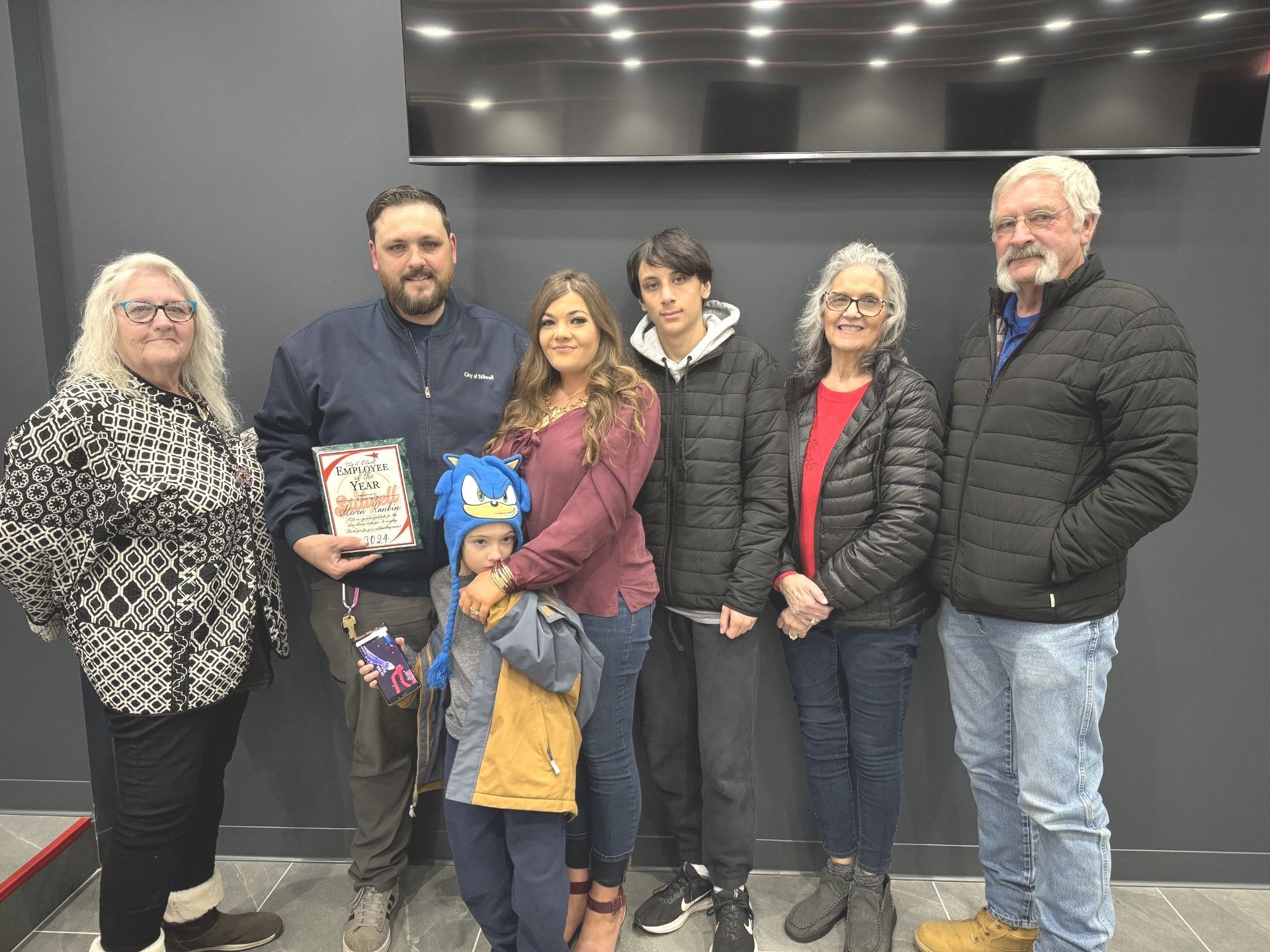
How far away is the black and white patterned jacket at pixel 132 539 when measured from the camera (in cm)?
167

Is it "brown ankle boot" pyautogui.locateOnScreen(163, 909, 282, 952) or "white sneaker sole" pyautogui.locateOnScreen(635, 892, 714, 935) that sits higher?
"brown ankle boot" pyautogui.locateOnScreen(163, 909, 282, 952)

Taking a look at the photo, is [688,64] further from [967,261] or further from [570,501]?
[570,501]

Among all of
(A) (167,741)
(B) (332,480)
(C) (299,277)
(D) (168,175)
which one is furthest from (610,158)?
(A) (167,741)

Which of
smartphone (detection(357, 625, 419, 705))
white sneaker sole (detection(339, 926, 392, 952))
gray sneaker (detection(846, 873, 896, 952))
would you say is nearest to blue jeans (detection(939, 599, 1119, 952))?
gray sneaker (detection(846, 873, 896, 952))

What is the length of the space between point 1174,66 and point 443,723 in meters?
2.61

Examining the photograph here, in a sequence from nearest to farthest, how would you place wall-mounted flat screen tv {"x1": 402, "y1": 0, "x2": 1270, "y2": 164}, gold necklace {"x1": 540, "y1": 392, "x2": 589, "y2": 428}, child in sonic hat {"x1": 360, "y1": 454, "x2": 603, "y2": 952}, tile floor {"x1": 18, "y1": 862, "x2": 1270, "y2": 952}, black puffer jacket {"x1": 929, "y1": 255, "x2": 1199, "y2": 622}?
black puffer jacket {"x1": 929, "y1": 255, "x2": 1199, "y2": 622}, child in sonic hat {"x1": 360, "y1": 454, "x2": 603, "y2": 952}, gold necklace {"x1": 540, "y1": 392, "x2": 589, "y2": 428}, wall-mounted flat screen tv {"x1": 402, "y1": 0, "x2": 1270, "y2": 164}, tile floor {"x1": 18, "y1": 862, "x2": 1270, "y2": 952}

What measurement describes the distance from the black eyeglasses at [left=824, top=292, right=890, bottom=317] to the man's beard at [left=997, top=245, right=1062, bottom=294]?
282mm

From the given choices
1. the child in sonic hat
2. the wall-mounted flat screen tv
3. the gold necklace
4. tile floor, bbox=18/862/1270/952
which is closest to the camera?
the child in sonic hat

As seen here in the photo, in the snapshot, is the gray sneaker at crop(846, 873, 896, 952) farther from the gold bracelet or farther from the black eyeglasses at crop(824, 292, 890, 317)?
the black eyeglasses at crop(824, 292, 890, 317)

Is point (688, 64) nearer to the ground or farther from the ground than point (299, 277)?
farther from the ground

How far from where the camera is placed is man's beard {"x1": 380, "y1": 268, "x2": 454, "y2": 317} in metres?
1.95

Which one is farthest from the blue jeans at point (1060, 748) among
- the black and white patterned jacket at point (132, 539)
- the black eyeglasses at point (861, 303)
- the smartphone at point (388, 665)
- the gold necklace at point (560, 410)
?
the black and white patterned jacket at point (132, 539)

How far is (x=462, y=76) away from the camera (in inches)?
84.2

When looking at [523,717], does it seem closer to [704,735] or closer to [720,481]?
[704,735]
